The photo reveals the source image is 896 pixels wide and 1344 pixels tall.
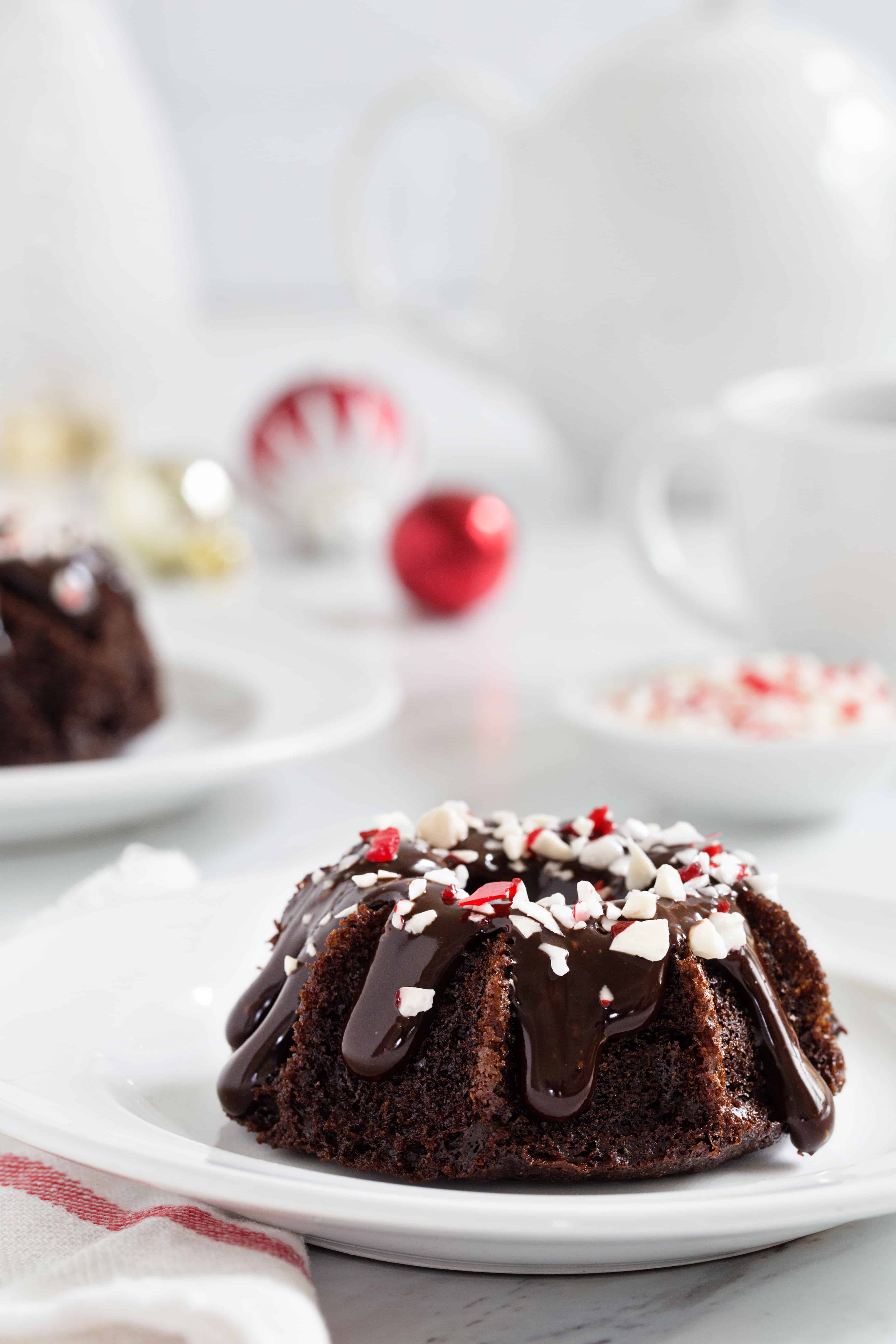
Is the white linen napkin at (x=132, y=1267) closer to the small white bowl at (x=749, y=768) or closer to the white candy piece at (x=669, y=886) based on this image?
the white candy piece at (x=669, y=886)

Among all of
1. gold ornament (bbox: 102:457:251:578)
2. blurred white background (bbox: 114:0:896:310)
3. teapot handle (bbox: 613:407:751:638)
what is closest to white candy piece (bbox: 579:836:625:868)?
teapot handle (bbox: 613:407:751:638)

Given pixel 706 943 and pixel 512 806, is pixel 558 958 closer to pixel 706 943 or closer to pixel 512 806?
pixel 706 943

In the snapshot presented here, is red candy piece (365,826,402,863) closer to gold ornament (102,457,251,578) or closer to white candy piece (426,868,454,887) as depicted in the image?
white candy piece (426,868,454,887)

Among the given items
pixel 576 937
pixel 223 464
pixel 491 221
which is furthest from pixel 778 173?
pixel 576 937

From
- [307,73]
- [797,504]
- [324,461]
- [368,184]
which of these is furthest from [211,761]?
[307,73]

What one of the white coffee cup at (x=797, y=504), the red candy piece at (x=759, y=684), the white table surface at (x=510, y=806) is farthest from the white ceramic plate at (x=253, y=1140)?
the white coffee cup at (x=797, y=504)

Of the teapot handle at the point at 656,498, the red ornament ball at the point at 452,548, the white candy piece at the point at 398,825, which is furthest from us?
the red ornament ball at the point at 452,548

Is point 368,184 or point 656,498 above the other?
point 368,184
